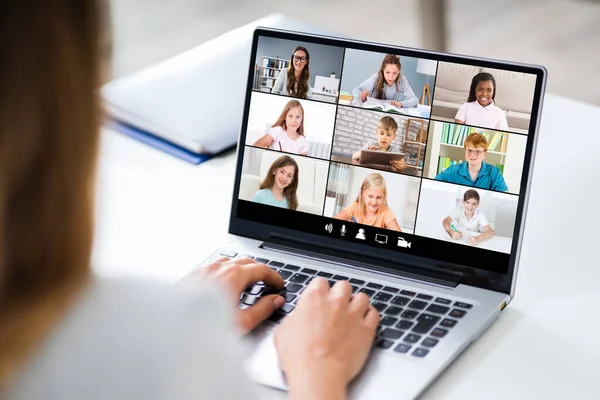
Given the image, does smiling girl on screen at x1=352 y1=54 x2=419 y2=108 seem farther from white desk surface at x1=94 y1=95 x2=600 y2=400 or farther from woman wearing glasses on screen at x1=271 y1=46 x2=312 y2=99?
white desk surface at x1=94 y1=95 x2=600 y2=400

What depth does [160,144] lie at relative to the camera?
3.90 ft

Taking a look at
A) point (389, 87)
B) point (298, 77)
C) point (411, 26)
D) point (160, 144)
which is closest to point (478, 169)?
point (389, 87)

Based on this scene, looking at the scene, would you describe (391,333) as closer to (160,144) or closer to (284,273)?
(284,273)

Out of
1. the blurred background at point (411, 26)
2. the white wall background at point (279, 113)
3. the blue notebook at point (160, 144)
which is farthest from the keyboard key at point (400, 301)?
the blurred background at point (411, 26)

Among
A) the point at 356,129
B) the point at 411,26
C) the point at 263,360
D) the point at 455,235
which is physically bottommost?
the point at 263,360

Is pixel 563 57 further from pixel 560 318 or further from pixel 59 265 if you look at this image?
pixel 59 265

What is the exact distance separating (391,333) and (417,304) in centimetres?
7

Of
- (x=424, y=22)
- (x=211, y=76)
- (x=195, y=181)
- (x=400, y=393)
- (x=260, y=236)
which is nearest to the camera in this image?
(x=400, y=393)

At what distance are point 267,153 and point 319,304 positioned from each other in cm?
25

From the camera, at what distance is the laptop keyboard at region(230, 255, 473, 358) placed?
0.80m

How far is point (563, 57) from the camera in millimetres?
2975

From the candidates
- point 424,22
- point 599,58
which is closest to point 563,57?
point 599,58

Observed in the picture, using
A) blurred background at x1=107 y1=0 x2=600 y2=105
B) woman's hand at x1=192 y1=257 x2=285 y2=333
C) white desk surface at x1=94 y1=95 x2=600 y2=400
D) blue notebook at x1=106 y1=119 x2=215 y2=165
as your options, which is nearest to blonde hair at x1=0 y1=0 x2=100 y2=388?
white desk surface at x1=94 y1=95 x2=600 y2=400

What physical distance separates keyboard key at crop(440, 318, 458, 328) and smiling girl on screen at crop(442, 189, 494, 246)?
0.34 feet
